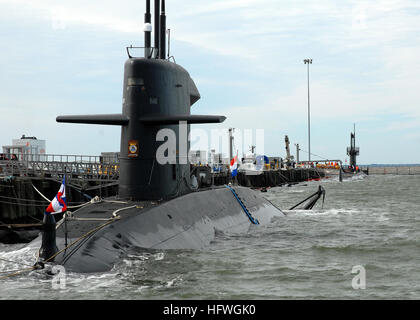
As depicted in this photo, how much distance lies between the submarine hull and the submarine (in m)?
0.02

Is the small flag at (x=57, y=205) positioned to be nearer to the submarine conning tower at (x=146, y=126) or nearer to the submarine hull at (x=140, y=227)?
the submarine hull at (x=140, y=227)

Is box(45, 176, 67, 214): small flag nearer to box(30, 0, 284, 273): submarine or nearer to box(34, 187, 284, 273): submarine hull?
box(34, 187, 284, 273): submarine hull

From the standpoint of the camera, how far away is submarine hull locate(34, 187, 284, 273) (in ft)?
31.0

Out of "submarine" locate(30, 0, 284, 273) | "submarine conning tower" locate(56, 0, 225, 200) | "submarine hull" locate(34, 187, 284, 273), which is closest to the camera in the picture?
"submarine hull" locate(34, 187, 284, 273)

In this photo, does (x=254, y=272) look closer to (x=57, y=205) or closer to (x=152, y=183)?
(x=57, y=205)

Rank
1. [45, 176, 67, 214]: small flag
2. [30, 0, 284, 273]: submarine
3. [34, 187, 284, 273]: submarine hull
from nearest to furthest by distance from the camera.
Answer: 1. [45, 176, 67, 214]: small flag
2. [34, 187, 284, 273]: submarine hull
3. [30, 0, 284, 273]: submarine

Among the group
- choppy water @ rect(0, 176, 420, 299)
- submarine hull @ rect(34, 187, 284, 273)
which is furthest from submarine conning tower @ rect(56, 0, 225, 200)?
choppy water @ rect(0, 176, 420, 299)

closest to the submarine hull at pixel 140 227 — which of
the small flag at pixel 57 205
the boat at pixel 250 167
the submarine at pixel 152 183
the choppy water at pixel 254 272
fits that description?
the submarine at pixel 152 183

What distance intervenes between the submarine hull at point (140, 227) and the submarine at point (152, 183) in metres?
0.02

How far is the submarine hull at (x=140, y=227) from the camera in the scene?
946 cm

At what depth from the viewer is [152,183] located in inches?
534

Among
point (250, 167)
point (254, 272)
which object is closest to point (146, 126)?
point (254, 272)

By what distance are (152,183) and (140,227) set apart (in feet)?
8.10

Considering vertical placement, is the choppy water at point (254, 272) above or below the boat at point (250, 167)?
below
